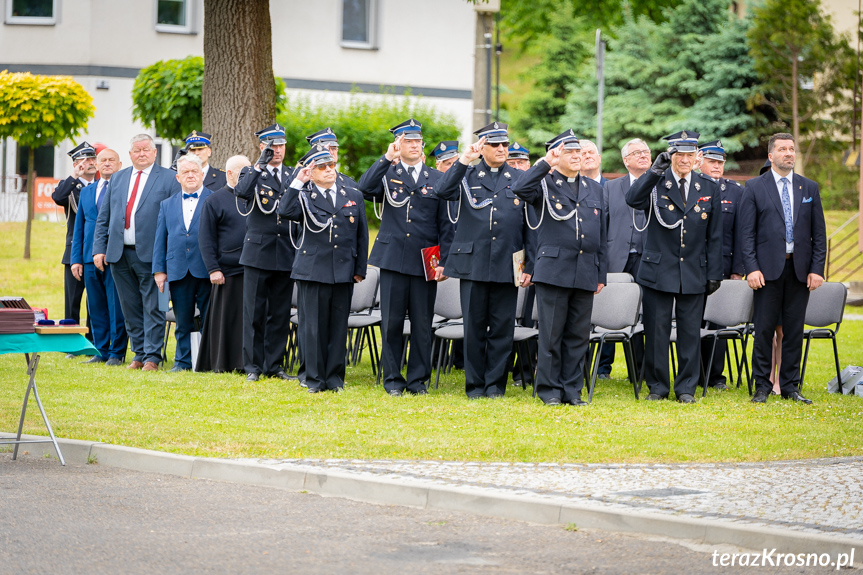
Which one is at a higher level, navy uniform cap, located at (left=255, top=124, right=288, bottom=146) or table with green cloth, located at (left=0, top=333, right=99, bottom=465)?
navy uniform cap, located at (left=255, top=124, right=288, bottom=146)

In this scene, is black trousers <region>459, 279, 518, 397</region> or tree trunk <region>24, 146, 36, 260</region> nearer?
black trousers <region>459, 279, 518, 397</region>

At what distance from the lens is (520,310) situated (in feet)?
36.2

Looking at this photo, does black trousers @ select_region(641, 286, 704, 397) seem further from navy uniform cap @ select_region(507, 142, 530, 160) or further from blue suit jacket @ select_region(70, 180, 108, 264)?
blue suit jacket @ select_region(70, 180, 108, 264)

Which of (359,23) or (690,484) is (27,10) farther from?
(690,484)

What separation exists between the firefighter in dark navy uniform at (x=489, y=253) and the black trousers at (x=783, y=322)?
6.87ft

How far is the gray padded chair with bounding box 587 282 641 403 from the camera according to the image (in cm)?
1022

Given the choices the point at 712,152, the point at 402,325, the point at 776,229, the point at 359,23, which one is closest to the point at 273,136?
the point at 402,325

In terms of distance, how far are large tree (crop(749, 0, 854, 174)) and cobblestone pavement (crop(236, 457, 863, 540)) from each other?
30.7 meters

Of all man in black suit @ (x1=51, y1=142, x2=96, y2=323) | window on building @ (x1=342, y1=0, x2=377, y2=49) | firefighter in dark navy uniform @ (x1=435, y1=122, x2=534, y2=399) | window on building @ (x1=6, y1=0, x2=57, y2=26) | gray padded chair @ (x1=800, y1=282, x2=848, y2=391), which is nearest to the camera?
firefighter in dark navy uniform @ (x1=435, y1=122, x2=534, y2=399)

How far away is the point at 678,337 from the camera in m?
10.3

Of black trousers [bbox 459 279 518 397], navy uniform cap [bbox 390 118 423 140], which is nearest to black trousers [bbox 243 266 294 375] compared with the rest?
navy uniform cap [bbox 390 118 423 140]

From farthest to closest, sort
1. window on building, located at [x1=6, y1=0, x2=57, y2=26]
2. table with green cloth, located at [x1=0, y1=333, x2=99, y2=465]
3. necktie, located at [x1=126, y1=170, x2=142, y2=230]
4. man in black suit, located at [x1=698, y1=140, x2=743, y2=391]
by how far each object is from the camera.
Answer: window on building, located at [x1=6, y1=0, x2=57, y2=26] < necktie, located at [x1=126, y1=170, x2=142, y2=230] < man in black suit, located at [x1=698, y1=140, x2=743, y2=391] < table with green cloth, located at [x1=0, y1=333, x2=99, y2=465]

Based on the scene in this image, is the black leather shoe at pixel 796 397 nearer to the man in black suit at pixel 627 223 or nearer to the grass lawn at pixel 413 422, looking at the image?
the grass lawn at pixel 413 422

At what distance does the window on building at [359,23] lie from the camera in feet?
100
